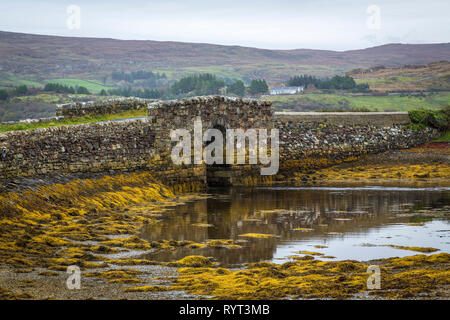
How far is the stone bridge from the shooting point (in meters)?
19.0

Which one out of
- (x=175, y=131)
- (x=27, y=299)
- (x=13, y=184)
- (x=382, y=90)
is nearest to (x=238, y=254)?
(x=27, y=299)

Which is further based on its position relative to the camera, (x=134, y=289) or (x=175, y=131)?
(x=175, y=131)

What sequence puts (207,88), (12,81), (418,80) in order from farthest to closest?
(12,81) → (207,88) → (418,80)

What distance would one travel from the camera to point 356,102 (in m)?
84.7

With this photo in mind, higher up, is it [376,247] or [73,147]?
[73,147]

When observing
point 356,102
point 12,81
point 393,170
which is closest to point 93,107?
point 393,170

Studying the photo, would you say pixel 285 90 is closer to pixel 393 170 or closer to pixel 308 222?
pixel 393 170

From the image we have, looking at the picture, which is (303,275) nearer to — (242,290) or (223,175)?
(242,290)

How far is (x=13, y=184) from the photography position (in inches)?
657

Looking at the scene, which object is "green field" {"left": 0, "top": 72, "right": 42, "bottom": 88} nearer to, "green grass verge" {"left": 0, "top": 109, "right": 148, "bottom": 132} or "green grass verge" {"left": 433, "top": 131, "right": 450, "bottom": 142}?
"green grass verge" {"left": 0, "top": 109, "right": 148, "bottom": 132}

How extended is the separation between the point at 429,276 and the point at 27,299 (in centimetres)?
607

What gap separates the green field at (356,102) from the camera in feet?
257

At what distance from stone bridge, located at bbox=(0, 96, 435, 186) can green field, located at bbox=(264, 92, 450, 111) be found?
147ft

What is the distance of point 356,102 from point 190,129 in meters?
63.9
